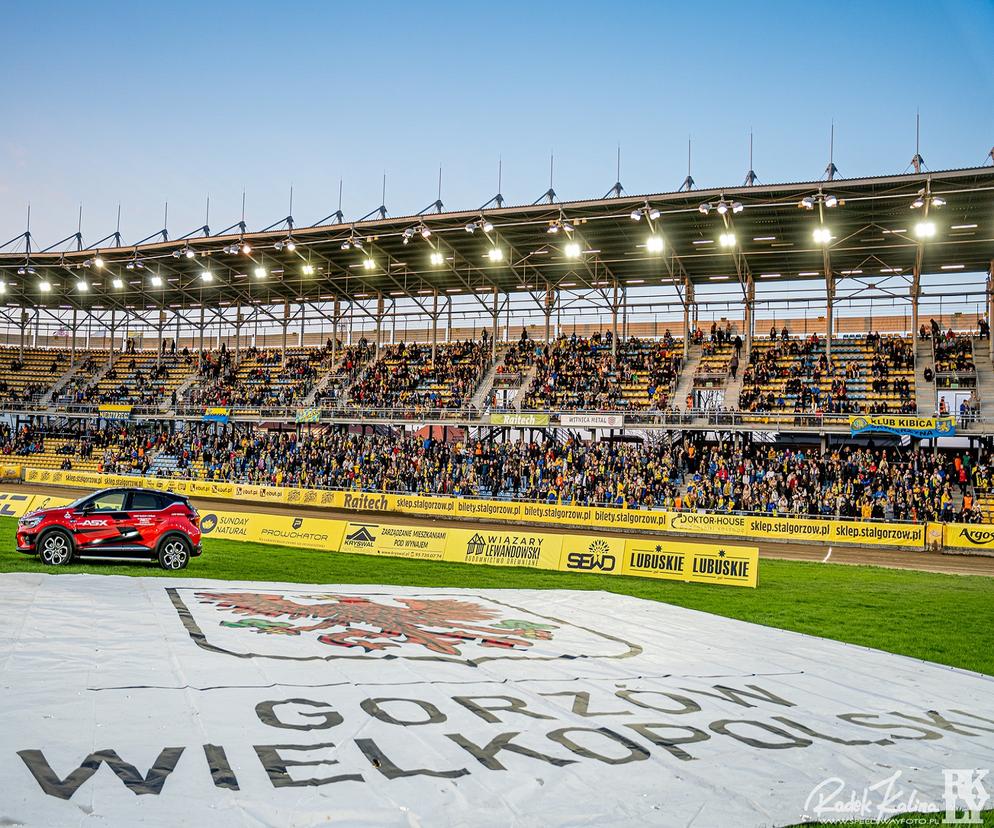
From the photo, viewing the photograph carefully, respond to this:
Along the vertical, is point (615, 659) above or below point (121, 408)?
below

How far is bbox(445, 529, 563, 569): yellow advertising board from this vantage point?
22688mm

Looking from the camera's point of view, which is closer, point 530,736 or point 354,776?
point 354,776

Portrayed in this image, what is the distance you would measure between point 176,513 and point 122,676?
9.85 m

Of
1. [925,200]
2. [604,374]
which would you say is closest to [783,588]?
[925,200]

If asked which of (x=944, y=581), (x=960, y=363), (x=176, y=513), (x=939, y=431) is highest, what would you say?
(x=960, y=363)

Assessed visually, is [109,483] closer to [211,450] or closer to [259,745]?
[211,450]

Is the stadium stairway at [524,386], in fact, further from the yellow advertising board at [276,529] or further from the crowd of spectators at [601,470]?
the yellow advertising board at [276,529]

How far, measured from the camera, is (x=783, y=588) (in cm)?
1988

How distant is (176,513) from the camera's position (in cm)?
1705

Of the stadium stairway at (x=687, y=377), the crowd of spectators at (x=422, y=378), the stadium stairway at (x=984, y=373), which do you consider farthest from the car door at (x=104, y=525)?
the stadium stairway at (x=984, y=373)

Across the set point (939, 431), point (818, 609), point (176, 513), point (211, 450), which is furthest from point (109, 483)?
point (939, 431)

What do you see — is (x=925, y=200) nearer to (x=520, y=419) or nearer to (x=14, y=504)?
(x=520, y=419)

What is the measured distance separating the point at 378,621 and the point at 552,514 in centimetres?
2385

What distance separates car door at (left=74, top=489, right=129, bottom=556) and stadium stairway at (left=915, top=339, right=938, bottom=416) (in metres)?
32.0
